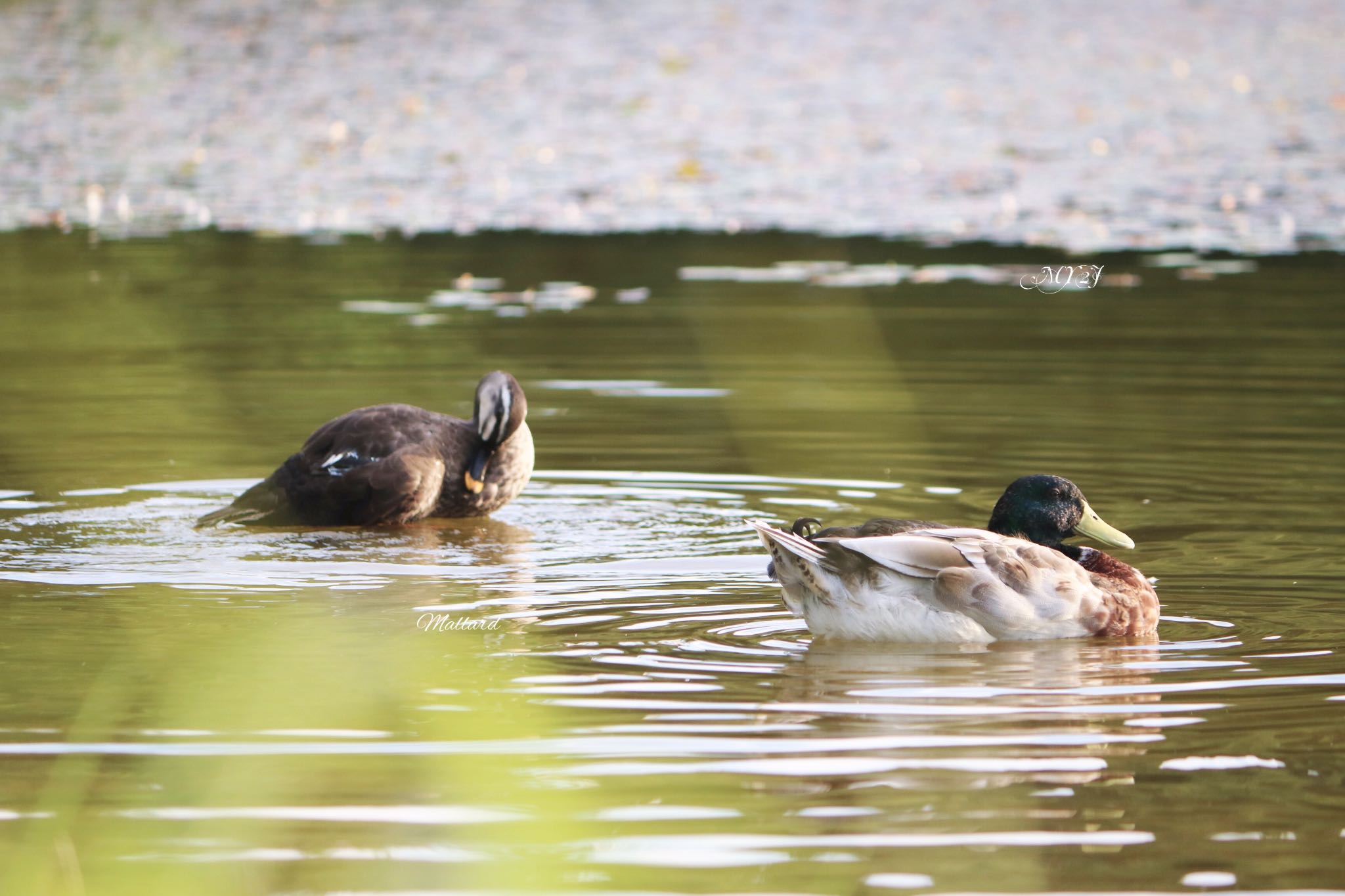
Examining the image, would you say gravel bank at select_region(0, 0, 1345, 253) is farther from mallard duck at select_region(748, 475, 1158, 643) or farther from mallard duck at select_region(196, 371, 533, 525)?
mallard duck at select_region(748, 475, 1158, 643)

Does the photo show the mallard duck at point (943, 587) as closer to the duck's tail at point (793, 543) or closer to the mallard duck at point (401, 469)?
the duck's tail at point (793, 543)

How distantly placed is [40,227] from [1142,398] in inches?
429

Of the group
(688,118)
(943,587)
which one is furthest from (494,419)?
(688,118)

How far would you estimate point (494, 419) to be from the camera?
918 centimetres

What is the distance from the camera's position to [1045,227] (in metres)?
17.6

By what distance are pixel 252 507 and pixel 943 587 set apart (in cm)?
343

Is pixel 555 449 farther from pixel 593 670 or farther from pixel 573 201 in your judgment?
pixel 573 201

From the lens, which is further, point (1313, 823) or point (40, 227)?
point (40, 227)

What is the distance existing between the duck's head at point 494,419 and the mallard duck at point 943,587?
8.49ft

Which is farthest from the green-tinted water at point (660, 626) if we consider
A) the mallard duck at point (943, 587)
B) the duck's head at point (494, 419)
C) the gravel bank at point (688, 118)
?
the gravel bank at point (688, 118)

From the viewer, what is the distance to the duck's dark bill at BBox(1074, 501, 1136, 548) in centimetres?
724

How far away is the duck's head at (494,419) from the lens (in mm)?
9133

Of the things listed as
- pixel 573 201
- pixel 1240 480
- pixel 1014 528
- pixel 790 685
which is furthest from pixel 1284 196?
pixel 790 685

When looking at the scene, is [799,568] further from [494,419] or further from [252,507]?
[252,507]
